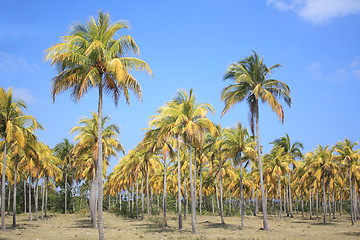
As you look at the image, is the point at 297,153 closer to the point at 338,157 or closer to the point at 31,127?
the point at 338,157

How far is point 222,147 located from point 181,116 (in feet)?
36.9

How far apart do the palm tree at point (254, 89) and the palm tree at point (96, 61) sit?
484 inches

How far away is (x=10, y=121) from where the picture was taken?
995 inches

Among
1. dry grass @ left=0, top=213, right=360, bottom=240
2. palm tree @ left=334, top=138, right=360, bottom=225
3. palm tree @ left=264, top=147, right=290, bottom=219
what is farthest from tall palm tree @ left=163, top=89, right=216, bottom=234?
palm tree @ left=264, top=147, right=290, bottom=219

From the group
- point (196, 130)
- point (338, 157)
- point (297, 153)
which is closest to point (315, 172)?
point (338, 157)

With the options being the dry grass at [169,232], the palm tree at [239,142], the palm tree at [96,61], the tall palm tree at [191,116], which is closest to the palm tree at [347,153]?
the dry grass at [169,232]

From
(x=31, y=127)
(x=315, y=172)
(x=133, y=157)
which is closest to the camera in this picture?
(x=31, y=127)

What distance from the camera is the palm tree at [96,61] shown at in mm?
16312

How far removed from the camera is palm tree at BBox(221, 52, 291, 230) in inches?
1074

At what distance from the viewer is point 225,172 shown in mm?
46250

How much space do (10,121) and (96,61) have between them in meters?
12.0

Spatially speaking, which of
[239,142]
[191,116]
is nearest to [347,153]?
[239,142]

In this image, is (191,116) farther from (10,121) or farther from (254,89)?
(10,121)

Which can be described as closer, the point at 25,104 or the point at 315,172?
the point at 25,104
